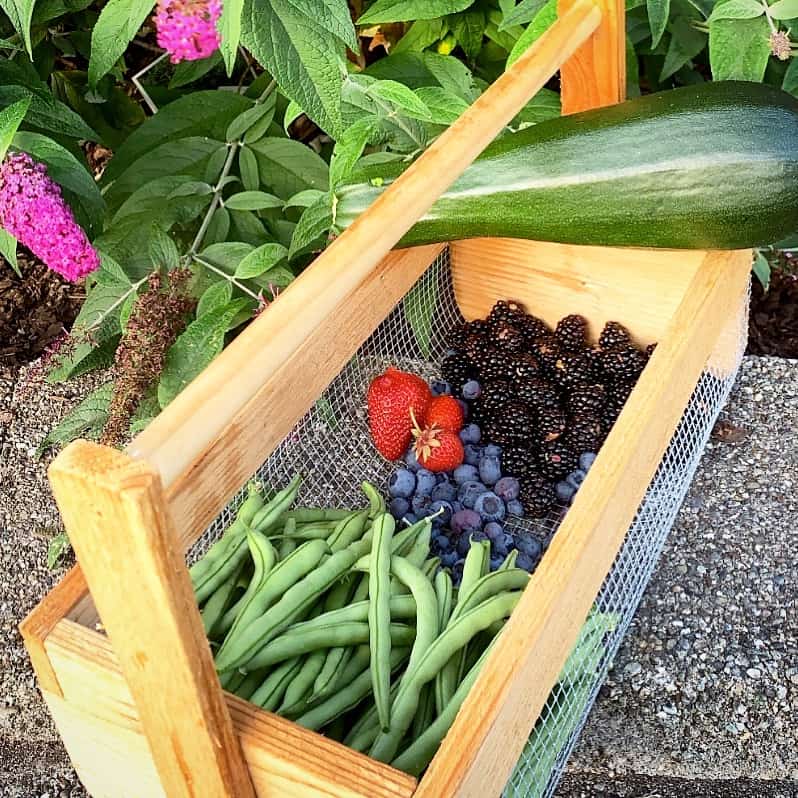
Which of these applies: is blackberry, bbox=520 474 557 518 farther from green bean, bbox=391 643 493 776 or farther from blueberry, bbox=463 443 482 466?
green bean, bbox=391 643 493 776

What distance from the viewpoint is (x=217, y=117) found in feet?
4.91

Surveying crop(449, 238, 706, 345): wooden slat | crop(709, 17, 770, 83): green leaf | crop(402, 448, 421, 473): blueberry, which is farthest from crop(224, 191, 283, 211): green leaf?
crop(709, 17, 770, 83): green leaf

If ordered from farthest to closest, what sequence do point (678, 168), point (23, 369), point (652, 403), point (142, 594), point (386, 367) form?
1. point (23, 369)
2. point (386, 367)
3. point (678, 168)
4. point (652, 403)
5. point (142, 594)

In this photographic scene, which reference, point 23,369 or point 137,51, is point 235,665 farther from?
point 137,51

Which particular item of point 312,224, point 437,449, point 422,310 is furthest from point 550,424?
point 312,224

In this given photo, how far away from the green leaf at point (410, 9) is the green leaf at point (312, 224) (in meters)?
0.25

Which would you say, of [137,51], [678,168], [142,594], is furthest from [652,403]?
[137,51]

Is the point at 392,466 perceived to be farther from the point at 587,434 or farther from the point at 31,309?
the point at 31,309

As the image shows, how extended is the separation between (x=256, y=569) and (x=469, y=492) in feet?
1.28

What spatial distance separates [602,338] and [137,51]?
1.09 meters

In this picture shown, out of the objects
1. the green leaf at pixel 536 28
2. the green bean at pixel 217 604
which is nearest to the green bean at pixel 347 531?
the green bean at pixel 217 604

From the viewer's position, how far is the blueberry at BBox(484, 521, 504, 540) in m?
1.24

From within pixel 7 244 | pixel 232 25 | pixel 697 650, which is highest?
pixel 232 25

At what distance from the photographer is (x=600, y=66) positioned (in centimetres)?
124
